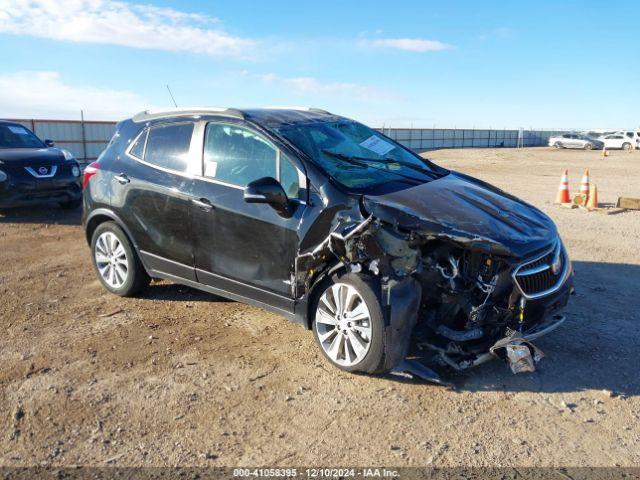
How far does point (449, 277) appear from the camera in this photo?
157 inches

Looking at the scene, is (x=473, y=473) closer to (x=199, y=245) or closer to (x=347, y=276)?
(x=347, y=276)

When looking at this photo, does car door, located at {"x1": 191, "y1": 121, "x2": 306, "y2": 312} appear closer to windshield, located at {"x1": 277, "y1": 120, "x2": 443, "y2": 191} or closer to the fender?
the fender

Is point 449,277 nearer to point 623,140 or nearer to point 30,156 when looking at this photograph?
point 30,156

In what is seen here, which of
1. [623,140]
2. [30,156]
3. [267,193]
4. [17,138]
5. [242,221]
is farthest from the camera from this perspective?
[623,140]

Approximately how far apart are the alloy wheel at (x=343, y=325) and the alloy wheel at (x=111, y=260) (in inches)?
96.5

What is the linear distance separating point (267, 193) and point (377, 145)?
1.64 meters

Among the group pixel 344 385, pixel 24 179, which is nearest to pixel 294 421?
pixel 344 385

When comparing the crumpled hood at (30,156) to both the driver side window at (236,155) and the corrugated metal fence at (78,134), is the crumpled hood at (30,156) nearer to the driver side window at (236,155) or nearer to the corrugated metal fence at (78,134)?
the driver side window at (236,155)

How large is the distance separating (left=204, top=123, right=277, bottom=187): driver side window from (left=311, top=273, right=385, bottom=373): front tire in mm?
1101

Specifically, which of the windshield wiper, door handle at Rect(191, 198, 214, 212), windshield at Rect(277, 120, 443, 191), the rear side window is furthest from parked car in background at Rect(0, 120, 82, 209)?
the windshield wiper

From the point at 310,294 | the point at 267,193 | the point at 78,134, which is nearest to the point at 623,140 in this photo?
the point at 78,134

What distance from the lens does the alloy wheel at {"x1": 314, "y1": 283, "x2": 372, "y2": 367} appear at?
160 inches

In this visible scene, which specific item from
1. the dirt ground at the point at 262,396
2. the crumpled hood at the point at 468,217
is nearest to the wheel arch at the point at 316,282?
the dirt ground at the point at 262,396

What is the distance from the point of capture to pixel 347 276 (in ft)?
13.4
